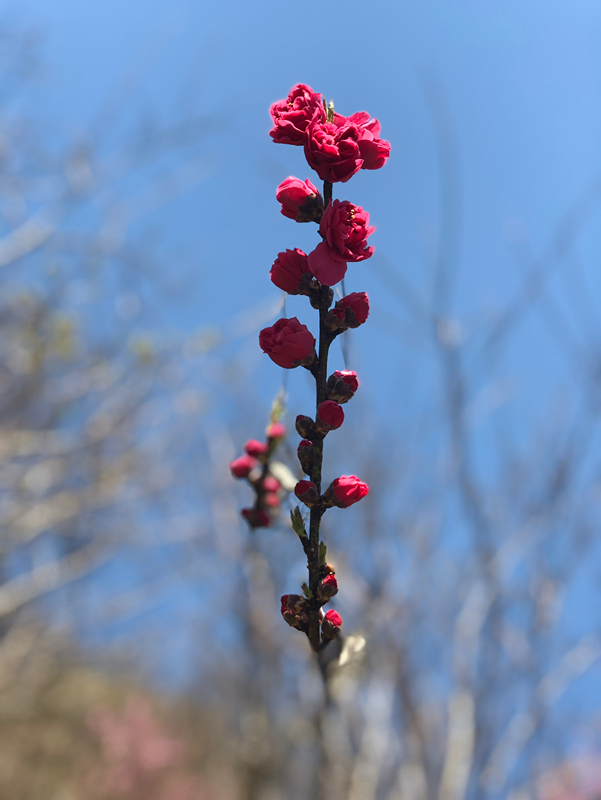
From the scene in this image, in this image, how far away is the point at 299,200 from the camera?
109 cm

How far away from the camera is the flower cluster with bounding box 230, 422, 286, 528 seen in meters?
1.55

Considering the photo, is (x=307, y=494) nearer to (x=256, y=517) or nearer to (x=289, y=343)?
(x=289, y=343)

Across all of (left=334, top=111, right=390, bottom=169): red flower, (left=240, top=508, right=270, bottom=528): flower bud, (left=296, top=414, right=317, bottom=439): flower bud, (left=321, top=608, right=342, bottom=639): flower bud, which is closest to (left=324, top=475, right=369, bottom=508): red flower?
(left=296, top=414, right=317, bottom=439): flower bud

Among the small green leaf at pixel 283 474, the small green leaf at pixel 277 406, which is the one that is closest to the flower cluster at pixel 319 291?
the small green leaf at pixel 277 406

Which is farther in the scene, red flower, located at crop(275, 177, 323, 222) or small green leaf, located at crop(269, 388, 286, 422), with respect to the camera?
small green leaf, located at crop(269, 388, 286, 422)

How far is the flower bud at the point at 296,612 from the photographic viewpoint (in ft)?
3.53

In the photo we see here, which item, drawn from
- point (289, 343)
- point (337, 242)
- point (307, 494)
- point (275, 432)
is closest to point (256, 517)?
point (275, 432)

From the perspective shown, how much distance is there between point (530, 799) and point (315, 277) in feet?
12.8

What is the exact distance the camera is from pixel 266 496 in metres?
1.56

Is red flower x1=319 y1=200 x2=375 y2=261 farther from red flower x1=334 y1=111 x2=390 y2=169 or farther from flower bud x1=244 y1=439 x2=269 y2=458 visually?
flower bud x1=244 y1=439 x2=269 y2=458

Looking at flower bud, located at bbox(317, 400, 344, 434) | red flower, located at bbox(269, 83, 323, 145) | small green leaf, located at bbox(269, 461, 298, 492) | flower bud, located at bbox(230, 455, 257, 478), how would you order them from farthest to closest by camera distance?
flower bud, located at bbox(230, 455, 257, 478)
small green leaf, located at bbox(269, 461, 298, 492)
red flower, located at bbox(269, 83, 323, 145)
flower bud, located at bbox(317, 400, 344, 434)

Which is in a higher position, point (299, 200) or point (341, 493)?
point (299, 200)

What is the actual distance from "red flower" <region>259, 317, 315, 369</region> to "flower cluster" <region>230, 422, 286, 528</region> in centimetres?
51

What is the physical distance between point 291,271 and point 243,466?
73cm
